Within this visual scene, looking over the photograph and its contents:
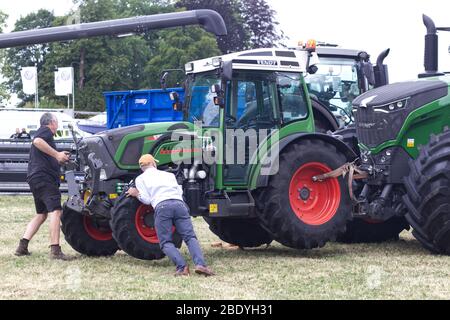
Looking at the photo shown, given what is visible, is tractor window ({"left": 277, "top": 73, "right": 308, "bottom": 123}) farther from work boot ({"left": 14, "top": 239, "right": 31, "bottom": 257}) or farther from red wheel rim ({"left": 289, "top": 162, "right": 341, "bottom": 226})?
work boot ({"left": 14, "top": 239, "right": 31, "bottom": 257})

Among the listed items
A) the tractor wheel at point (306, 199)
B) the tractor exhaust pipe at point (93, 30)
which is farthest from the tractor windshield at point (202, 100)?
the tractor exhaust pipe at point (93, 30)

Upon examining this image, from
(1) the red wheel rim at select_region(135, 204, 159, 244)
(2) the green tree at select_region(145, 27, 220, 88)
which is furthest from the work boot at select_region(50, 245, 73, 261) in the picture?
(2) the green tree at select_region(145, 27, 220, 88)

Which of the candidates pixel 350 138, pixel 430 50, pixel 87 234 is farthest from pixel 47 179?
pixel 430 50

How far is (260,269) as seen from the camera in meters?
10.0

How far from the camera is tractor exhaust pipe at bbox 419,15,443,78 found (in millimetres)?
11430

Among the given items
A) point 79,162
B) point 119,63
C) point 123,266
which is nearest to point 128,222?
point 123,266

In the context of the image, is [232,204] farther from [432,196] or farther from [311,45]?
[311,45]

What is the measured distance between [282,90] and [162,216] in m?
2.67

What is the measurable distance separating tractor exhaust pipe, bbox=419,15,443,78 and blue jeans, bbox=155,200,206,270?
13.7ft

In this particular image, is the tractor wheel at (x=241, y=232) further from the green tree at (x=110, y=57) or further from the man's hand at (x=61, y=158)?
the green tree at (x=110, y=57)

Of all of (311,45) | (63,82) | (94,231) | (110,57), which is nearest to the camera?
(94,231)

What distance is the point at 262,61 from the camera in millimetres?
11086

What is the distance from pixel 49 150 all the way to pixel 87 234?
45.7 inches
